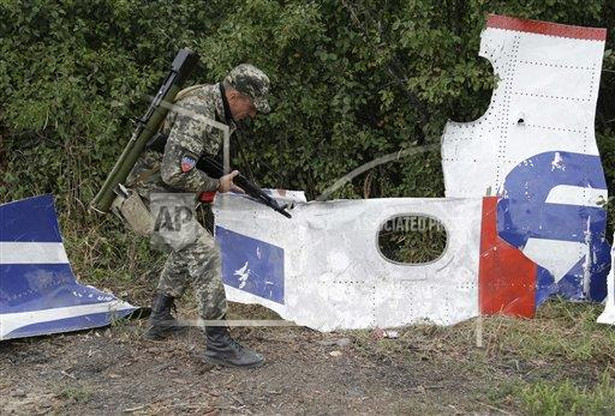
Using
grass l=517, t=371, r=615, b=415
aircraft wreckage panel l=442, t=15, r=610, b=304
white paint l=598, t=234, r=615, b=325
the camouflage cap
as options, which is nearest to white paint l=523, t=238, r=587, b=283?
aircraft wreckage panel l=442, t=15, r=610, b=304

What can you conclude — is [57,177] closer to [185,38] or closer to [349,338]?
[185,38]

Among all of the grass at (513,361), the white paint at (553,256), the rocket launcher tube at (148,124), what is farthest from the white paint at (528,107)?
the rocket launcher tube at (148,124)

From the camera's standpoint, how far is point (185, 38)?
251 inches

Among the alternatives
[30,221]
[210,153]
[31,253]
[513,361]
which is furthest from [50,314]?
[513,361]

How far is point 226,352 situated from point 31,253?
1465mm

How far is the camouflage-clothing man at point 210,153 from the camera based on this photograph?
4320 mm

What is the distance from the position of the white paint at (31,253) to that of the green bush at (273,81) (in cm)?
95

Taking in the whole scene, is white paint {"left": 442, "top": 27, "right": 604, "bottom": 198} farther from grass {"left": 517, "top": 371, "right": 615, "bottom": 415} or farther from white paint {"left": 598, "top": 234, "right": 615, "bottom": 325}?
grass {"left": 517, "top": 371, "right": 615, "bottom": 415}

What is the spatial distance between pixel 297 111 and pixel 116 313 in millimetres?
2182

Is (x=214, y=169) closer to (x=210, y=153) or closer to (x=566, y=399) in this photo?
(x=210, y=153)

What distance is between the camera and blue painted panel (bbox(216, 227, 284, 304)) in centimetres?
511

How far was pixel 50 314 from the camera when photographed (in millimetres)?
4902

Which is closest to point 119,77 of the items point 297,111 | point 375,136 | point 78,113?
point 78,113

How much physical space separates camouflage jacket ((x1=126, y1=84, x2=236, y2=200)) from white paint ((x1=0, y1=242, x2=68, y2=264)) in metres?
0.92
